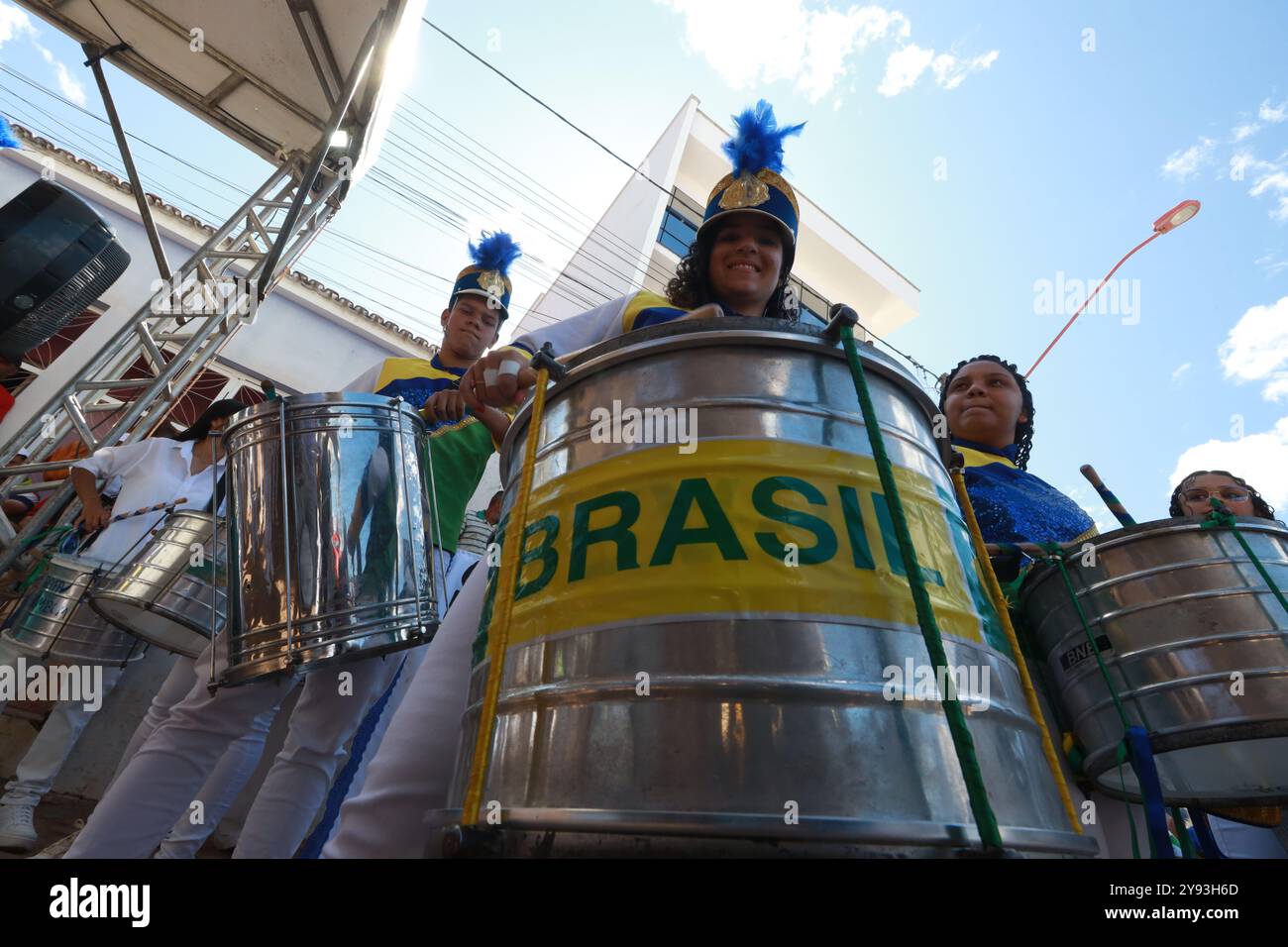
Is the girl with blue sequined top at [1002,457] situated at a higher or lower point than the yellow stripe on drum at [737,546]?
higher

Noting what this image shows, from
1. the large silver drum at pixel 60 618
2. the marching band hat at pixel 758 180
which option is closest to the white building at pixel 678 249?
the marching band hat at pixel 758 180

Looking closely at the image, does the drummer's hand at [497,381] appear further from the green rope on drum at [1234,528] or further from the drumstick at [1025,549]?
the green rope on drum at [1234,528]

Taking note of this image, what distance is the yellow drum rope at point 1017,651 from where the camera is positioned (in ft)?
2.60

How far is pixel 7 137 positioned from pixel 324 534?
11181 millimetres

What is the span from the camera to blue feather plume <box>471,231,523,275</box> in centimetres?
344

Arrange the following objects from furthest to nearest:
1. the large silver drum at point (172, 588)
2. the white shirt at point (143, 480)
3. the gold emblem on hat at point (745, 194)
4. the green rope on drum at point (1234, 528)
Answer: the white shirt at point (143, 480), the large silver drum at point (172, 588), the gold emblem on hat at point (745, 194), the green rope on drum at point (1234, 528)

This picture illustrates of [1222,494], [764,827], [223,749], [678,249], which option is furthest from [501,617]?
[678,249]

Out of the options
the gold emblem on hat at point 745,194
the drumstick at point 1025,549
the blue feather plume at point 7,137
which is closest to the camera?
the drumstick at point 1025,549

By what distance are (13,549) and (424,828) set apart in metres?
4.50

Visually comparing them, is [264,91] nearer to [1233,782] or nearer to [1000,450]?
[1000,450]

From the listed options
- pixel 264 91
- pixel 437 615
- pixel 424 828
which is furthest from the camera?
pixel 264 91

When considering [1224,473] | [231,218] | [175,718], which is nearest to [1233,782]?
[1224,473]

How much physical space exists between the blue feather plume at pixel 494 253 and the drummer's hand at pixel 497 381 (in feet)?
7.00
